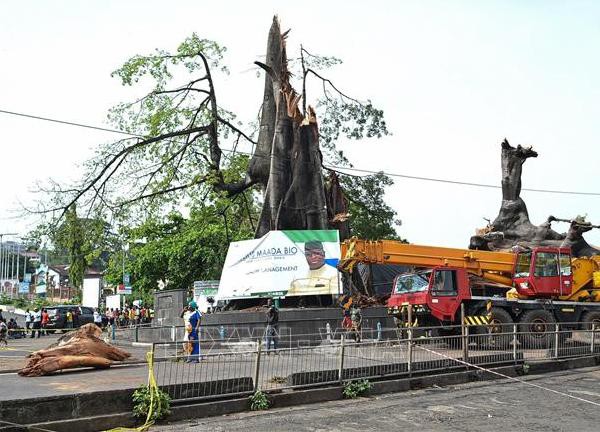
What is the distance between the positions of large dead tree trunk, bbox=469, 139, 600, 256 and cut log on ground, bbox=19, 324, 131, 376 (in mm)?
20967

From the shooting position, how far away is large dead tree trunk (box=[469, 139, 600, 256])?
31500 mm

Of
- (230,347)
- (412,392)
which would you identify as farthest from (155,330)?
(412,392)

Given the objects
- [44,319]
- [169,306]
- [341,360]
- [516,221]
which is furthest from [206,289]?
[341,360]

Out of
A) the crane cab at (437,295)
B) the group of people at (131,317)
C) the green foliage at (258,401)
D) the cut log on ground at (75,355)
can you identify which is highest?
the crane cab at (437,295)

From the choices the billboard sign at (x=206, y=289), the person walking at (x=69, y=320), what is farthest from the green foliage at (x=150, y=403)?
the person walking at (x=69, y=320)

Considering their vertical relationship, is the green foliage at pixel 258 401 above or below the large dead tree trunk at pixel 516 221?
below

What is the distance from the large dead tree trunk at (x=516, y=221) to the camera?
1240 inches

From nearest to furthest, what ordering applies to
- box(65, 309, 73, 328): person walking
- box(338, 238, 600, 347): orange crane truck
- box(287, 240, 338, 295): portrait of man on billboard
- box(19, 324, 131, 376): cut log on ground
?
box(19, 324, 131, 376): cut log on ground → box(338, 238, 600, 347): orange crane truck → box(287, 240, 338, 295): portrait of man on billboard → box(65, 309, 73, 328): person walking

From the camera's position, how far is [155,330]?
946 inches

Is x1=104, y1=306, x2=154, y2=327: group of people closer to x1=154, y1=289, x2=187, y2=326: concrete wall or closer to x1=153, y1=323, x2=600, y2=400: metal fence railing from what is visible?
x1=154, y1=289, x2=187, y2=326: concrete wall

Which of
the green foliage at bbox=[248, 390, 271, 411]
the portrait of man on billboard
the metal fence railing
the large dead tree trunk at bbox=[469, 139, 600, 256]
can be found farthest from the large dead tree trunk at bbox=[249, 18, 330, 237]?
the green foliage at bbox=[248, 390, 271, 411]

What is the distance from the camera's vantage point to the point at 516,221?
3319 centimetres

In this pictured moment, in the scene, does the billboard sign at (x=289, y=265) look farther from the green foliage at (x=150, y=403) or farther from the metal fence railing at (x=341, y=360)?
the green foliage at (x=150, y=403)

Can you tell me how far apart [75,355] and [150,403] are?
14.2ft
